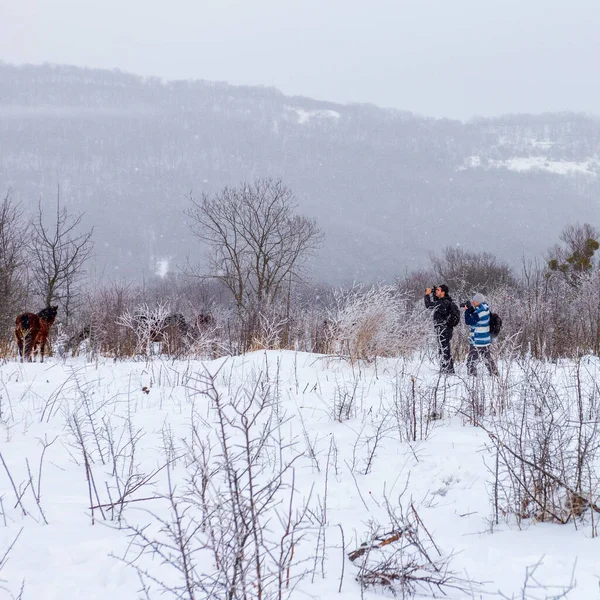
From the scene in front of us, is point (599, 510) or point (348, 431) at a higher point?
point (599, 510)

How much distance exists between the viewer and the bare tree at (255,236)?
86.4ft

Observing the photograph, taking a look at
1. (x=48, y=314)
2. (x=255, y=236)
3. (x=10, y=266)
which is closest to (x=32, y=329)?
(x=48, y=314)

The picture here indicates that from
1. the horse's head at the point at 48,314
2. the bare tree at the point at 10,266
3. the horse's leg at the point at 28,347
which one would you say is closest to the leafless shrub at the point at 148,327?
the horse's head at the point at 48,314

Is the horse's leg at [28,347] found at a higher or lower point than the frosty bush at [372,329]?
lower

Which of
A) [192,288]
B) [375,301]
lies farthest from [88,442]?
[192,288]

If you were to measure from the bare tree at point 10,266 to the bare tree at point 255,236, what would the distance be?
1049 cm

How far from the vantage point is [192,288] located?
229 feet

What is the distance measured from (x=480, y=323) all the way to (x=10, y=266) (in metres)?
13.1

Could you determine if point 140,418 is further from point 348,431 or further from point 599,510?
point 599,510

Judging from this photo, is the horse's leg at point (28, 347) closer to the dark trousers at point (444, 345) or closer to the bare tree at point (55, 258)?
the bare tree at point (55, 258)

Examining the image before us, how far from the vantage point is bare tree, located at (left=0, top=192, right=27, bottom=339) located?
573 inches

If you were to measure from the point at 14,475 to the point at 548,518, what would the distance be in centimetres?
351

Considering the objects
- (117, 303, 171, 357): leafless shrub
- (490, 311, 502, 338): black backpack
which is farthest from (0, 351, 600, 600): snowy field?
(117, 303, 171, 357): leafless shrub

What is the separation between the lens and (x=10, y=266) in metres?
14.7
